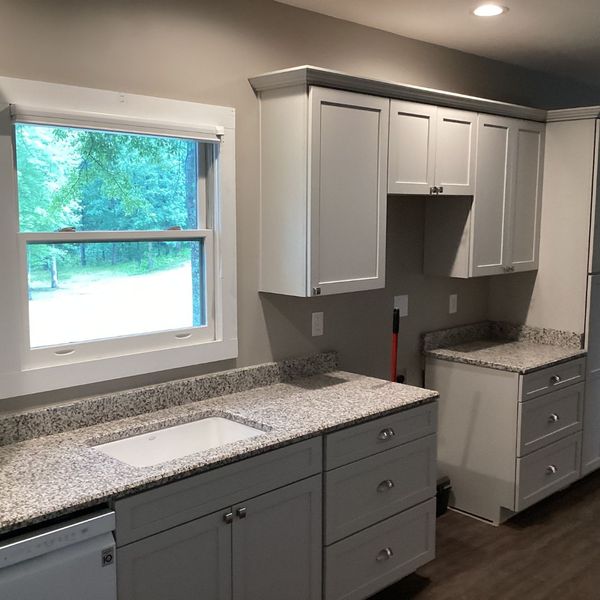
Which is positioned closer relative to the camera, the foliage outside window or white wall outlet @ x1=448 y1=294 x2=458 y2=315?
the foliage outside window

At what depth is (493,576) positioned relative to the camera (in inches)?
125

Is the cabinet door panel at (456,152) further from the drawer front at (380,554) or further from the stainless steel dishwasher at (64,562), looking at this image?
the stainless steel dishwasher at (64,562)

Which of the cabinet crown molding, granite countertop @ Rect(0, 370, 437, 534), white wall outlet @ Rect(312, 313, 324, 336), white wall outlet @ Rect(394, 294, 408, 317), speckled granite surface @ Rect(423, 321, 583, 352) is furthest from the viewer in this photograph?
speckled granite surface @ Rect(423, 321, 583, 352)

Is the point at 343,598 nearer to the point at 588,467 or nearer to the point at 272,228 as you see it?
the point at 272,228

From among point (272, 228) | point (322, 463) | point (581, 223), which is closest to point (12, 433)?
point (322, 463)

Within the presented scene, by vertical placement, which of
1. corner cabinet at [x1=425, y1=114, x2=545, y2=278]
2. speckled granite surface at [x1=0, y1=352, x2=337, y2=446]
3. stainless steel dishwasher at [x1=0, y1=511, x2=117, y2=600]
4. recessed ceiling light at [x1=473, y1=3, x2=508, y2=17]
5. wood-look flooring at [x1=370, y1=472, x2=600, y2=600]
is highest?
recessed ceiling light at [x1=473, y1=3, x2=508, y2=17]

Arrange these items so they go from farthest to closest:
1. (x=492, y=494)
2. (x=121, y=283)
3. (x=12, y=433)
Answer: (x=492, y=494), (x=121, y=283), (x=12, y=433)

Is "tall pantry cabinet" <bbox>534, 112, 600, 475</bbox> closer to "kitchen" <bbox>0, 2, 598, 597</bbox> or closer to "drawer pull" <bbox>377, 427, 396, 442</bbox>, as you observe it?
"kitchen" <bbox>0, 2, 598, 597</bbox>

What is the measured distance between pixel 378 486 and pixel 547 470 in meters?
1.48

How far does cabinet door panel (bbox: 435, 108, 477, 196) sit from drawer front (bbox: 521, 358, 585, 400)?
1.02 m

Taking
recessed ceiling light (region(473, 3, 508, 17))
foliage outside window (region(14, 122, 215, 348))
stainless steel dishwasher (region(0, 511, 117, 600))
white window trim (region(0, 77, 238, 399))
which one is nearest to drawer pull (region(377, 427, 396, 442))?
white window trim (region(0, 77, 238, 399))

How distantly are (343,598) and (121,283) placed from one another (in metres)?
1.50

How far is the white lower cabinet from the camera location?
3.63 metres

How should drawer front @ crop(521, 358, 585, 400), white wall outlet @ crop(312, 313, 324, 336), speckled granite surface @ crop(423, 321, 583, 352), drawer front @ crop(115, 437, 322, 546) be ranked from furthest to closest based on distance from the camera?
1. speckled granite surface @ crop(423, 321, 583, 352)
2. drawer front @ crop(521, 358, 585, 400)
3. white wall outlet @ crop(312, 313, 324, 336)
4. drawer front @ crop(115, 437, 322, 546)
